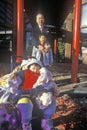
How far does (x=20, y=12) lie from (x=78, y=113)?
3956 millimetres

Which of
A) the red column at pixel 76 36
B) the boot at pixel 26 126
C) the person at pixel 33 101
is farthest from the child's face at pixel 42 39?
the boot at pixel 26 126

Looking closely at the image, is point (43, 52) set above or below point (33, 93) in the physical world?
above

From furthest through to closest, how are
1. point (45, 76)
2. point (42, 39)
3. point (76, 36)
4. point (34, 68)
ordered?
point (76, 36), point (42, 39), point (34, 68), point (45, 76)

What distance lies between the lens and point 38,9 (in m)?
15.5

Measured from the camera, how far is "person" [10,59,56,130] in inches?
198

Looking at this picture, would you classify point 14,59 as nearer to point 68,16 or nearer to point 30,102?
point 30,102

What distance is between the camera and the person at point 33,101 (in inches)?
198

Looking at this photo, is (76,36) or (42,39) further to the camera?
(76,36)

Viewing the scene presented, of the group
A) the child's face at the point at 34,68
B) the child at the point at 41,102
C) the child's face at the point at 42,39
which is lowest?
the child at the point at 41,102

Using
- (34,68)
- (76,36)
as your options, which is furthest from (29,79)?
(76,36)

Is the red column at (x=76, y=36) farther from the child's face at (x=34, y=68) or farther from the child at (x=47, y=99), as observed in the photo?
the child at (x=47, y=99)

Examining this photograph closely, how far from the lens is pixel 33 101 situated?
5191 millimetres

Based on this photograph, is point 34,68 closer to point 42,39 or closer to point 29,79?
point 29,79

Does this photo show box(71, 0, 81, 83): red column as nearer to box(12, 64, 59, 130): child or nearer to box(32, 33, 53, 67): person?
box(32, 33, 53, 67): person
